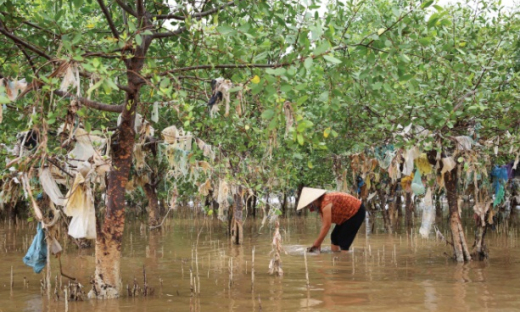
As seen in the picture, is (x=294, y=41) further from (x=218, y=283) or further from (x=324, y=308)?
(x=218, y=283)

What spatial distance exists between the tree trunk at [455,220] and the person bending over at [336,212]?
1.62 meters

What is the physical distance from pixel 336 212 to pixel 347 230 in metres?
0.49

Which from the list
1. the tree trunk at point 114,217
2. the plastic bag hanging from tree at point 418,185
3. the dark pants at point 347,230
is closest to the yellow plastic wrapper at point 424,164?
the plastic bag hanging from tree at point 418,185

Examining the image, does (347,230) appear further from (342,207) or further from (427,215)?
(427,215)

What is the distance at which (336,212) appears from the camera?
32.5 feet

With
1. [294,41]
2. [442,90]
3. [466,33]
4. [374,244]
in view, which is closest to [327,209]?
[442,90]

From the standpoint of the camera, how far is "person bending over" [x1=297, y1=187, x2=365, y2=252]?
931 centimetres

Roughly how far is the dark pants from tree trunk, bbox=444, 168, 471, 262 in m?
1.61

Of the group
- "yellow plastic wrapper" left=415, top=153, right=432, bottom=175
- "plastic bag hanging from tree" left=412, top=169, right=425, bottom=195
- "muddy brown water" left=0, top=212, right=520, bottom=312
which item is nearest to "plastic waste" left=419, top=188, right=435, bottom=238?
"plastic bag hanging from tree" left=412, top=169, right=425, bottom=195

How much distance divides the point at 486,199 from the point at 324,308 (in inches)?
251

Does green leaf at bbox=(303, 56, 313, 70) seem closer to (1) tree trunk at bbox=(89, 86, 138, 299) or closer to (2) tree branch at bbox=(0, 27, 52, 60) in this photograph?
(1) tree trunk at bbox=(89, 86, 138, 299)


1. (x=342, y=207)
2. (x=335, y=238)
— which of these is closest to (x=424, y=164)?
(x=342, y=207)

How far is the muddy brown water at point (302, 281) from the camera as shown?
657 cm

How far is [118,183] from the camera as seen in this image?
675cm
